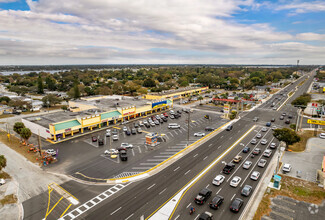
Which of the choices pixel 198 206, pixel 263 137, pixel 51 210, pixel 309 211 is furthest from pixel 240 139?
pixel 51 210

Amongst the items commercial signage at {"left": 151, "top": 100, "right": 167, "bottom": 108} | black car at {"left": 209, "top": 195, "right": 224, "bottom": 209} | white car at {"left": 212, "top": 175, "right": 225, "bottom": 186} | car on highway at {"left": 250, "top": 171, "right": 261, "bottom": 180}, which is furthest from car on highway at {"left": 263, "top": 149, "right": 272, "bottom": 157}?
commercial signage at {"left": 151, "top": 100, "right": 167, "bottom": 108}

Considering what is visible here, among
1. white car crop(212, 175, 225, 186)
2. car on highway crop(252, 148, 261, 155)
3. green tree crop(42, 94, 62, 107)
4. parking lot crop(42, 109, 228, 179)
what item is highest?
green tree crop(42, 94, 62, 107)

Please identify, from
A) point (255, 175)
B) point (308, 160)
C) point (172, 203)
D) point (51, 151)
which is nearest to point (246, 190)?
point (255, 175)

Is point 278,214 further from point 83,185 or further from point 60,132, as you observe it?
point 60,132

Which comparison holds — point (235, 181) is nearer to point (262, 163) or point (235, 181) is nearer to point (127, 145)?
point (262, 163)

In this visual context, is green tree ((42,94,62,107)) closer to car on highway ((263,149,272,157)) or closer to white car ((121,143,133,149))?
white car ((121,143,133,149))
